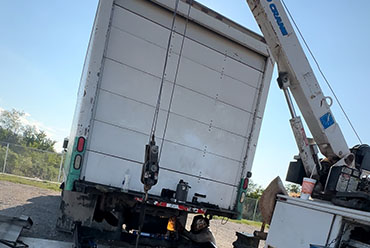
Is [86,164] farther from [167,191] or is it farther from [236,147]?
[236,147]

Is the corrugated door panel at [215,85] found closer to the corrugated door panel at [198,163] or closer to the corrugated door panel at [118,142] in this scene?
the corrugated door panel at [198,163]

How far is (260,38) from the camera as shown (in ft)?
14.8

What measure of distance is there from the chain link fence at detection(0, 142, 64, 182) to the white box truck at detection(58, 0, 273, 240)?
1094 cm

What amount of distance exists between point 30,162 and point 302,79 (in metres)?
14.0

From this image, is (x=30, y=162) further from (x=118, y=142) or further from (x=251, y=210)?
(x=118, y=142)

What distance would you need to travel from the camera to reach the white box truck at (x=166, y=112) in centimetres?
358

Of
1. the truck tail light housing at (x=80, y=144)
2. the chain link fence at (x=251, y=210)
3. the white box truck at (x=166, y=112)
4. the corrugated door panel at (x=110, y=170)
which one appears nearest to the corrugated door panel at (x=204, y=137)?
the white box truck at (x=166, y=112)

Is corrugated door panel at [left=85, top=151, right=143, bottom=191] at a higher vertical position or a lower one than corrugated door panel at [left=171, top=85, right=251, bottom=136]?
lower

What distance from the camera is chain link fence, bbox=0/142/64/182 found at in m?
13.6

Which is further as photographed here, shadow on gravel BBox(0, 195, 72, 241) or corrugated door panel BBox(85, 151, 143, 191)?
shadow on gravel BBox(0, 195, 72, 241)

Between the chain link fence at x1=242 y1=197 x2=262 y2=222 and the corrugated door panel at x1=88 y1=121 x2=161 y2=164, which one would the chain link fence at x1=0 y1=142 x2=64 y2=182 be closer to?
the chain link fence at x1=242 y1=197 x2=262 y2=222

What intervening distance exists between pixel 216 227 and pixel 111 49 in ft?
24.2

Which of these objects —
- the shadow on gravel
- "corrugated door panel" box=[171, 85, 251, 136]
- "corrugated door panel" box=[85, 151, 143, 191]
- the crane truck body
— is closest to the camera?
"corrugated door panel" box=[85, 151, 143, 191]

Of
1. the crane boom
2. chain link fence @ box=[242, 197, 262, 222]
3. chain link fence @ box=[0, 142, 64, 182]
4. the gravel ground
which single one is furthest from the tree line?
the crane boom
